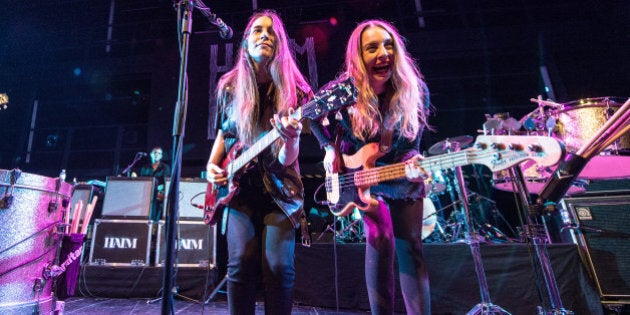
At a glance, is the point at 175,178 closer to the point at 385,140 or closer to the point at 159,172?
the point at 385,140

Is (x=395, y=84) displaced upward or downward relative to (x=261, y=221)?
upward

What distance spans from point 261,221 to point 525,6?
10.7m

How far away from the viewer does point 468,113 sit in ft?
33.5

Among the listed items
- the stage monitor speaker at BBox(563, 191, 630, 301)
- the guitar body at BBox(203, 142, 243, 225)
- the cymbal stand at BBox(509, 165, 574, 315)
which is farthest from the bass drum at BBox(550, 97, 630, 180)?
the guitar body at BBox(203, 142, 243, 225)

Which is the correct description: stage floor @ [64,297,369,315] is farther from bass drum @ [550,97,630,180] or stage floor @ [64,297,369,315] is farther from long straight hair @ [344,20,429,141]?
bass drum @ [550,97,630,180]

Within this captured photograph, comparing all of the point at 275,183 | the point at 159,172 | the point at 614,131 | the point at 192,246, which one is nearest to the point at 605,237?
the point at 614,131

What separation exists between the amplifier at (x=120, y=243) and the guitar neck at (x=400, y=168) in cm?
505

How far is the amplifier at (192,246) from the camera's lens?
568cm

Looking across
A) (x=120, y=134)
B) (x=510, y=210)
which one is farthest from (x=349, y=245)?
(x=120, y=134)

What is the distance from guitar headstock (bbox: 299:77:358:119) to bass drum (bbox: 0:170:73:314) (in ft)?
8.62

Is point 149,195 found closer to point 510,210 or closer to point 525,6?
point 510,210

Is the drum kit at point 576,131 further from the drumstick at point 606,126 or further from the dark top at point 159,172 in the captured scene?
the dark top at point 159,172

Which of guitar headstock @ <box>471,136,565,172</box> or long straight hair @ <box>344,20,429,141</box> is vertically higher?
long straight hair @ <box>344,20,429,141</box>

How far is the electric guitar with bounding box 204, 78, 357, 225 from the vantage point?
1.86 metres
